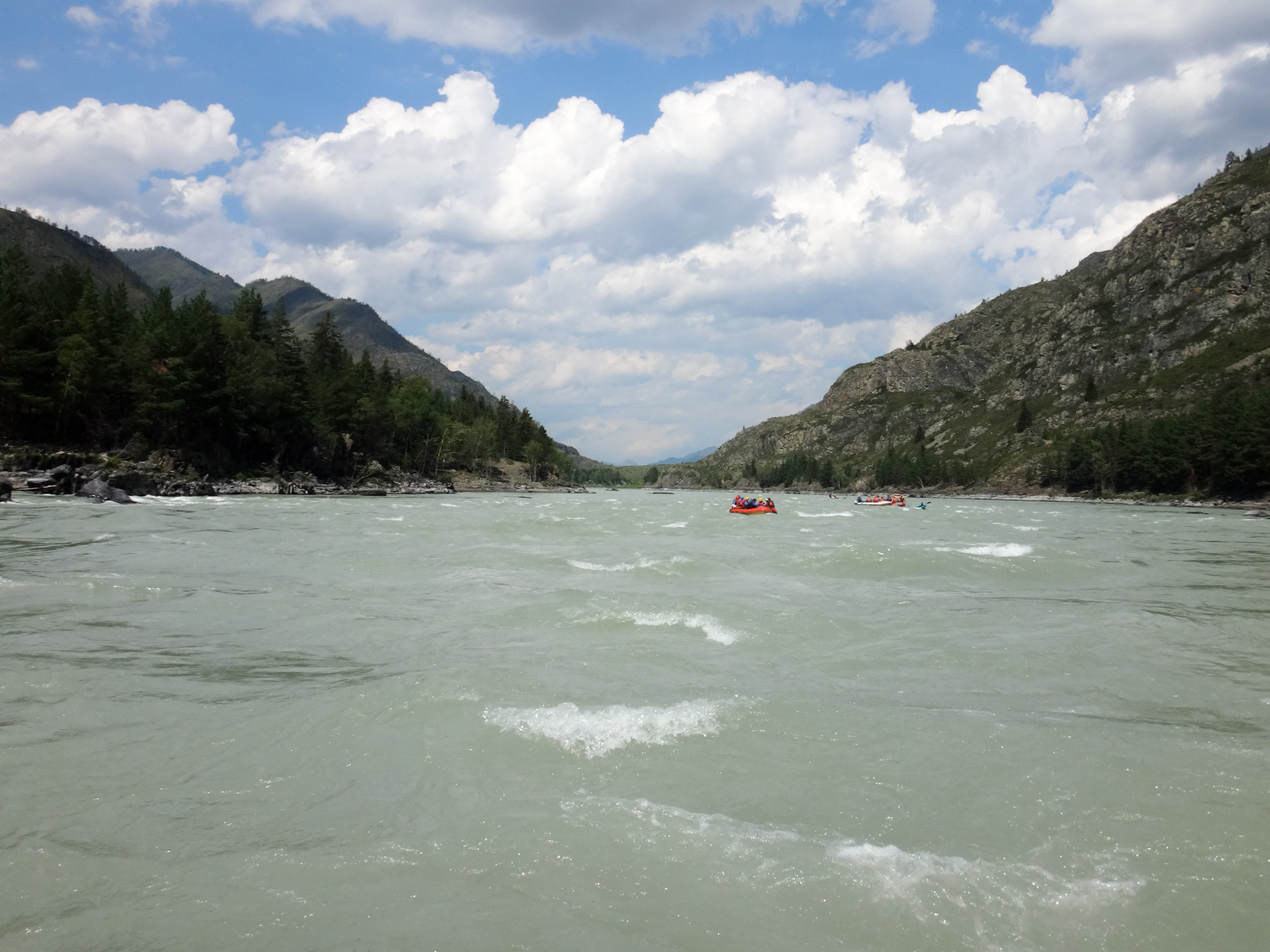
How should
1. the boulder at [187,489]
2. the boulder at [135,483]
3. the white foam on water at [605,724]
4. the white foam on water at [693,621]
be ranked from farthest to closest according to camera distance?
the boulder at [187,489] → the boulder at [135,483] → the white foam on water at [693,621] → the white foam on water at [605,724]

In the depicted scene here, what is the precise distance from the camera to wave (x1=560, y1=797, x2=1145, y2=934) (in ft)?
16.5

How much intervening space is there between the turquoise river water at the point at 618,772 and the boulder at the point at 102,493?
3060 cm

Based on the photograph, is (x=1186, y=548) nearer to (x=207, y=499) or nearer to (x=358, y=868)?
(x=358, y=868)

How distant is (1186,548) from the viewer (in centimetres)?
3438

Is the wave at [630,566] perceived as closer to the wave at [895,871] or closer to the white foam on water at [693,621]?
the white foam on water at [693,621]

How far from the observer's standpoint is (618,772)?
7.28 metres

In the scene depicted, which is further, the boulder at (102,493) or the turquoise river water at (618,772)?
the boulder at (102,493)

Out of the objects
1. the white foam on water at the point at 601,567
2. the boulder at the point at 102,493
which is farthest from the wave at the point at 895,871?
the boulder at the point at 102,493

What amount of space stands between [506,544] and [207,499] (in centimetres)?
3601

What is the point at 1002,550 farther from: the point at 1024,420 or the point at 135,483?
the point at 1024,420

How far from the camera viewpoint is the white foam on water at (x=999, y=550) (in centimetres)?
2977

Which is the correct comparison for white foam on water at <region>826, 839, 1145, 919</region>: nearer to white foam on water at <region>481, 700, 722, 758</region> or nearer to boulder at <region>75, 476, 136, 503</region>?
white foam on water at <region>481, 700, 722, 758</region>

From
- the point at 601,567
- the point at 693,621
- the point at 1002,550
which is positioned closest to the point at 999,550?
the point at 1002,550

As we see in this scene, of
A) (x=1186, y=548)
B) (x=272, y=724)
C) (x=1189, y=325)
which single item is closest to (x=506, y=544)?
(x=272, y=724)
